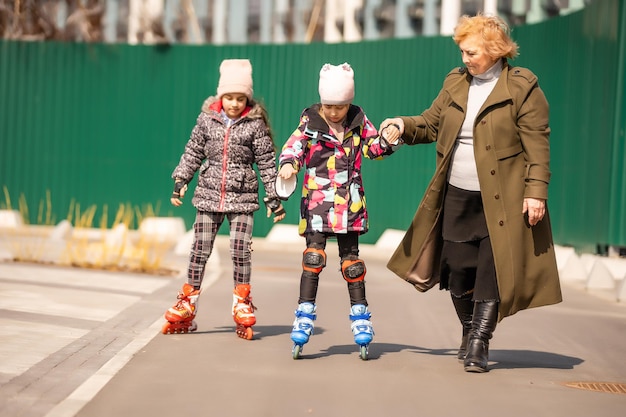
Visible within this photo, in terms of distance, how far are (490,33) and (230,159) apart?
7.07 feet

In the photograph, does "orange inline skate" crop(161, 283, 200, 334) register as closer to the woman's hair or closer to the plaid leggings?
the plaid leggings

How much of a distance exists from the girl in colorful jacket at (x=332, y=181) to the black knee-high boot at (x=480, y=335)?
0.69 metres

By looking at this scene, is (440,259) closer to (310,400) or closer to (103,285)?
(310,400)

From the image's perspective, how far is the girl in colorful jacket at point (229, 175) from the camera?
9.07 metres

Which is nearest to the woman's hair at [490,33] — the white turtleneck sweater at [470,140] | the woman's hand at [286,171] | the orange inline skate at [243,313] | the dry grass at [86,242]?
the white turtleneck sweater at [470,140]

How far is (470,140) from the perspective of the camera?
7836mm

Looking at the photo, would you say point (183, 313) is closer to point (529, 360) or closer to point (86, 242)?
point (529, 360)

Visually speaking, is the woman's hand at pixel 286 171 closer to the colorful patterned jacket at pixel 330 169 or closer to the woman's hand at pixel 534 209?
the colorful patterned jacket at pixel 330 169

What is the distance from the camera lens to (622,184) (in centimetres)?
1447

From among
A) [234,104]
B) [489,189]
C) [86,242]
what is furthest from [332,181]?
[86,242]

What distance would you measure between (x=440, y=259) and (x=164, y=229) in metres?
13.0

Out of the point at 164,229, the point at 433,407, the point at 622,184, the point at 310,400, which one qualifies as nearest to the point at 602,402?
the point at 433,407

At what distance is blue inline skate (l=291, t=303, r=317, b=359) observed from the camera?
7969 millimetres

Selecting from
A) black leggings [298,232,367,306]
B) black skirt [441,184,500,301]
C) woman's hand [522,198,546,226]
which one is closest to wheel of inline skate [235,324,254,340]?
black leggings [298,232,367,306]
